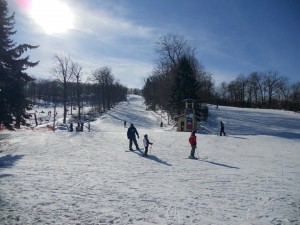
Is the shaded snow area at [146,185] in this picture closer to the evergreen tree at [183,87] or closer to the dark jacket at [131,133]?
the dark jacket at [131,133]

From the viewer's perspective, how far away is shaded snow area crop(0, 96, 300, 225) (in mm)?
Result: 8977

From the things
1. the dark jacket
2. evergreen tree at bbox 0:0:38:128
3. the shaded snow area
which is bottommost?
the shaded snow area

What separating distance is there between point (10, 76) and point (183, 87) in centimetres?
3148

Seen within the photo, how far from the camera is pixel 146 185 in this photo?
12438 millimetres

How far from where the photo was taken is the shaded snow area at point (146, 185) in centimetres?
898

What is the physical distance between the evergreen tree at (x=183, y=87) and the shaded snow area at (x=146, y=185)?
26.5 meters

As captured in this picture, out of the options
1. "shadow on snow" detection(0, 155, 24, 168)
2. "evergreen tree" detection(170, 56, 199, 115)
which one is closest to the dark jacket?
"shadow on snow" detection(0, 155, 24, 168)

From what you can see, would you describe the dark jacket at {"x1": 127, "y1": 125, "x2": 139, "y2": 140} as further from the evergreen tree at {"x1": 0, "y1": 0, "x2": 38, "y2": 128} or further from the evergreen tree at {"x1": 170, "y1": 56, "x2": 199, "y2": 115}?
the evergreen tree at {"x1": 170, "y1": 56, "x2": 199, "y2": 115}

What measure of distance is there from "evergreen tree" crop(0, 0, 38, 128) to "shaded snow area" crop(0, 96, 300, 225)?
2.49 m

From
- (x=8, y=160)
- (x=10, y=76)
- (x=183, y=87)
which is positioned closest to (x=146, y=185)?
(x=8, y=160)

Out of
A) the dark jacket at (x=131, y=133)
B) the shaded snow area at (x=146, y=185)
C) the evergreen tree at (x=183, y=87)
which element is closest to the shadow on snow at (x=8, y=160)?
the shaded snow area at (x=146, y=185)

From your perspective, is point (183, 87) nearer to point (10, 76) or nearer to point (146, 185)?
point (10, 76)

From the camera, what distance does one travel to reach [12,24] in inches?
989

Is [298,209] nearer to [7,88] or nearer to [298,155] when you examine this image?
[298,155]
